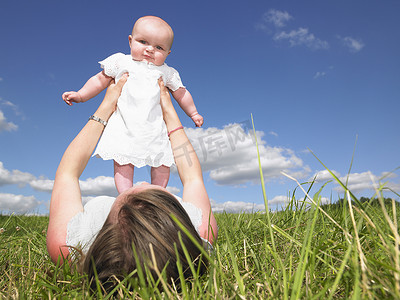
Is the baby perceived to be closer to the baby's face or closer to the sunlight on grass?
the baby's face

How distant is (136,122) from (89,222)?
140 cm

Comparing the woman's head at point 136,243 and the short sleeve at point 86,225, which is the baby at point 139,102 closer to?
the short sleeve at point 86,225

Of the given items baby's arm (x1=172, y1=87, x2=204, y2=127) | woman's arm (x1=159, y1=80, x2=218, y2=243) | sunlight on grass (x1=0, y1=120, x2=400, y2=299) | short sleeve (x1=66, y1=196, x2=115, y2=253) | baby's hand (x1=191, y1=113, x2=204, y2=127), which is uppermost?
baby's arm (x1=172, y1=87, x2=204, y2=127)

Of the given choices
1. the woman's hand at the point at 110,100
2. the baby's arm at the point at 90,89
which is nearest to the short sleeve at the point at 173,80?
the woman's hand at the point at 110,100

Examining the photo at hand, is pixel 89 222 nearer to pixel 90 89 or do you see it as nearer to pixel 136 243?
pixel 136 243

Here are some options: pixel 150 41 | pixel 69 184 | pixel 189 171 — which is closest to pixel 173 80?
pixel 150 41

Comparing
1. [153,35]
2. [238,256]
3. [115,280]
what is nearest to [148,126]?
[153,35]

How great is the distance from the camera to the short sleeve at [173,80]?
3783 millimetres

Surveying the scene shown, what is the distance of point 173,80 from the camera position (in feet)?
12.5

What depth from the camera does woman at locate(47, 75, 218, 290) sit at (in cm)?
164

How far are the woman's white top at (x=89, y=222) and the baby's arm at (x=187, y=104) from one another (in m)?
1.57

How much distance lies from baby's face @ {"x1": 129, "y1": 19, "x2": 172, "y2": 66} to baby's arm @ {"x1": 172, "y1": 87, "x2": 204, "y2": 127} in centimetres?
40

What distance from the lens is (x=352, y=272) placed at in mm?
1343

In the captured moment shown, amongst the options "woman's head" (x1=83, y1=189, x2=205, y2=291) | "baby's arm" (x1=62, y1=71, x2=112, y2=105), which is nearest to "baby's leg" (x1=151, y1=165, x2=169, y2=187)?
"baby's arm" (x1=62, y1=71, x2=112, y2=105)
